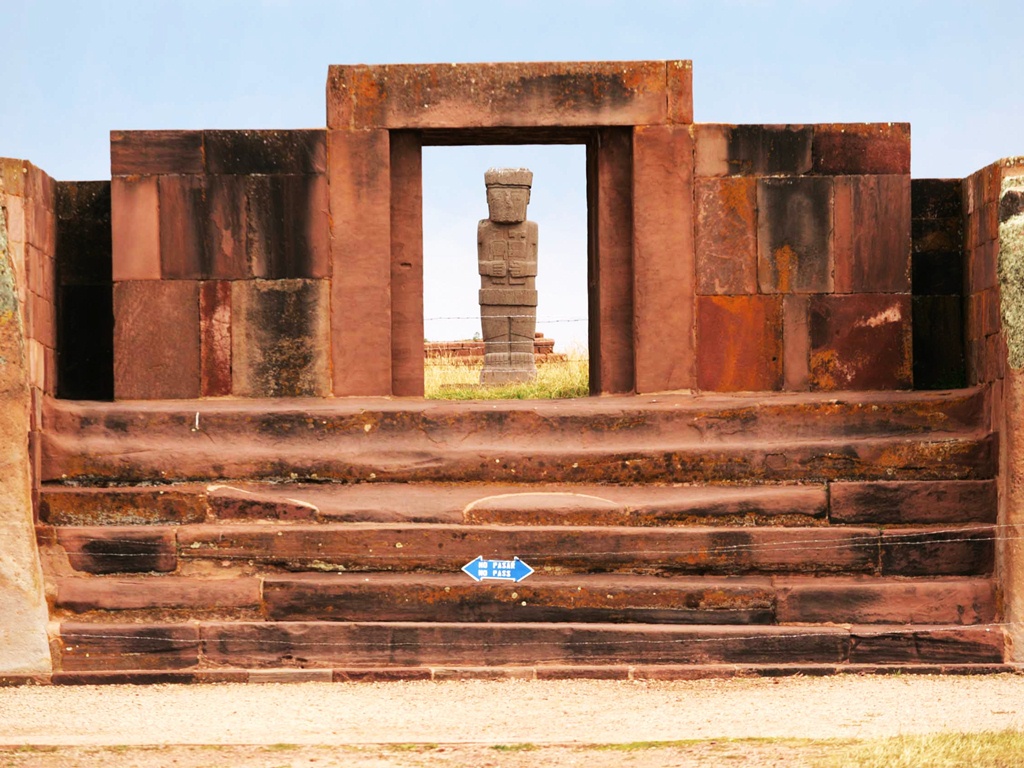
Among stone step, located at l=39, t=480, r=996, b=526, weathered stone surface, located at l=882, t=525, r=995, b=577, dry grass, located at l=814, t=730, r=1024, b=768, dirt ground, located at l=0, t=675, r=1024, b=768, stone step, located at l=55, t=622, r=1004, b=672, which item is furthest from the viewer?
stone step, located at l=39, t=480, r=996, b=526

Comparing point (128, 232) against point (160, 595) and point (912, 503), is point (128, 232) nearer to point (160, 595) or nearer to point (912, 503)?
point (160, 595)

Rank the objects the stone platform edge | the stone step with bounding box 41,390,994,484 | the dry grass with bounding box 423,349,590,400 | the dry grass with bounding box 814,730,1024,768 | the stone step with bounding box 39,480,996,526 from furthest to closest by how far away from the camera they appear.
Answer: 1. the dry grass with bounding box 423,349,590,400
2. the stone step with bounding box 41,390,994,484
3. the stone step with bounding box 39,480,996,526
4. the stone platform edge
5. the dry grass with bounding box 814,730,1024,768

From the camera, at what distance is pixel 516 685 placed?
741 centimetres

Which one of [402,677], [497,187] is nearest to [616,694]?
[402,677]

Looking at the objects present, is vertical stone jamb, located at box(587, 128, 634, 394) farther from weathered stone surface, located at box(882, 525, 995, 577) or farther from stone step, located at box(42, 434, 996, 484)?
weathered stone surface, located at box(882, 525, 995, 577)

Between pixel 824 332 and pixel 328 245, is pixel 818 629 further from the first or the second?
pixel 328 245

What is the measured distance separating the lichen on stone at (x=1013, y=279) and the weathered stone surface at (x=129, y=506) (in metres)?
4.52

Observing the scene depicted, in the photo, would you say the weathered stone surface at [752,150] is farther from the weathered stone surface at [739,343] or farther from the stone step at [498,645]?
the stone step at [498,645]

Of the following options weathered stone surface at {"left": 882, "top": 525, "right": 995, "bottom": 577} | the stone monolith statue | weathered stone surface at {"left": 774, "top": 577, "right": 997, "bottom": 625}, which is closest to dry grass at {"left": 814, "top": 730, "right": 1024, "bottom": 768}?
weathered stone surface at {"left": 774, "top": 577, "right": 997, "bottom": 625}

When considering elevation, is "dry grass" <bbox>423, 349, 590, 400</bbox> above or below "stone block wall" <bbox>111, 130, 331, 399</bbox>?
below

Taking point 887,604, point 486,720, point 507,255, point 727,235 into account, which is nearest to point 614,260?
point 727,235

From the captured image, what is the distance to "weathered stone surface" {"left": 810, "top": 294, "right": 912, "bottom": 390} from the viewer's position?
912cm

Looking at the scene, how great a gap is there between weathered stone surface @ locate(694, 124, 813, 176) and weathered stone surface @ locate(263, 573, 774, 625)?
9.03ft

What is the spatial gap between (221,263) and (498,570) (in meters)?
2.75
